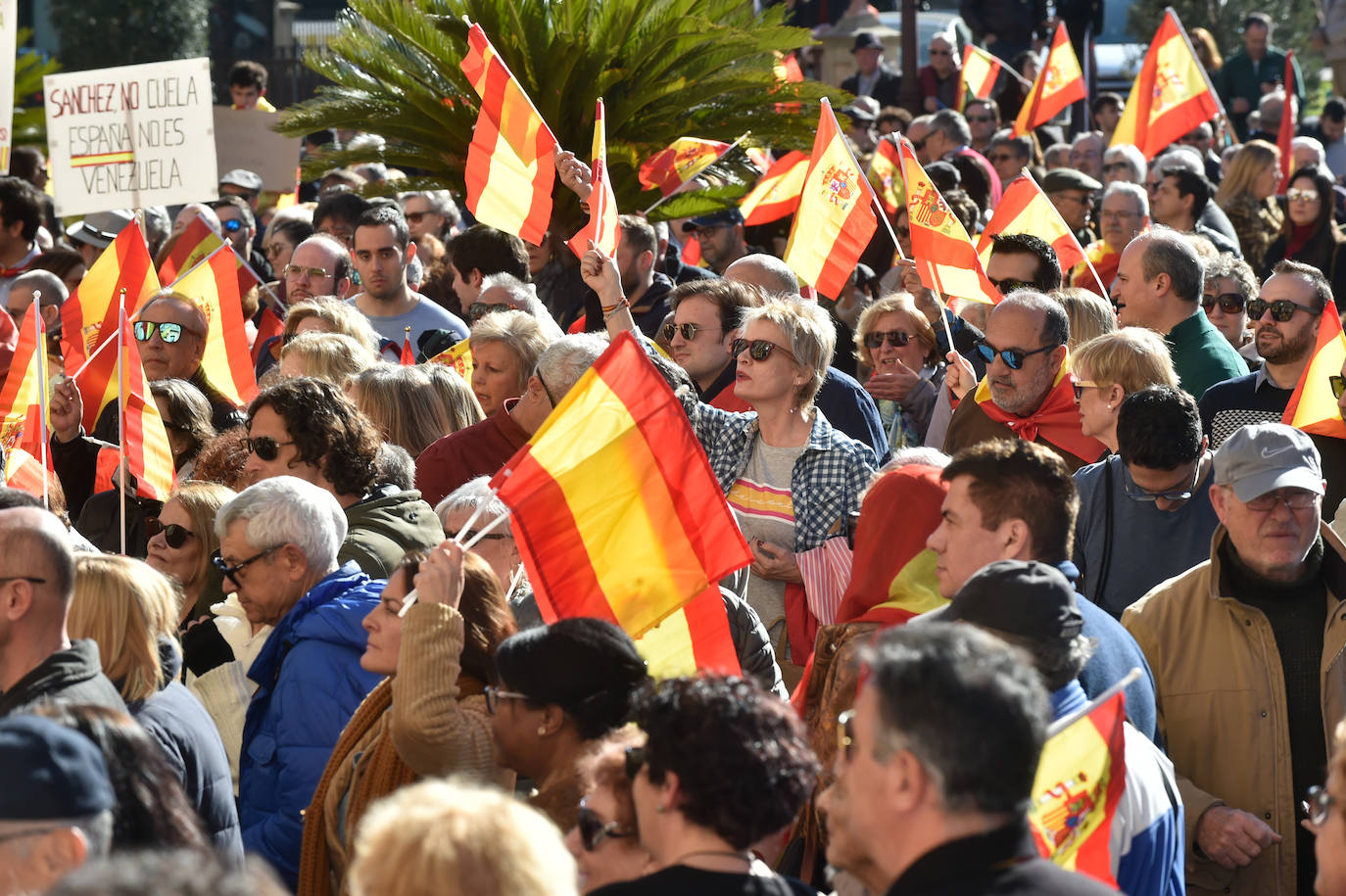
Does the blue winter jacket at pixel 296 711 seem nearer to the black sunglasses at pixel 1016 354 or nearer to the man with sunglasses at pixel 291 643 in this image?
the man with sunglasses at pixel 291 643

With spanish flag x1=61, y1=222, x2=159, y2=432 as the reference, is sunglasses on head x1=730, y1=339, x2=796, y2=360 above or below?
above

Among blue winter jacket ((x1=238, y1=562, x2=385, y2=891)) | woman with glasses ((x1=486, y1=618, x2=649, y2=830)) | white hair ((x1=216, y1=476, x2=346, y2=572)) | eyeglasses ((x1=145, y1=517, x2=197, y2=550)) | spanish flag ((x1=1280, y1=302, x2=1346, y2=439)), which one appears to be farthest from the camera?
spanish flag ((x1=1280, y1=302, x2=1346, y2=439))

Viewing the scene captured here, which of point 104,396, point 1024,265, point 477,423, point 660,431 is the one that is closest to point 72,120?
point 104,396

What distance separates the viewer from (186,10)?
24516 millimetres

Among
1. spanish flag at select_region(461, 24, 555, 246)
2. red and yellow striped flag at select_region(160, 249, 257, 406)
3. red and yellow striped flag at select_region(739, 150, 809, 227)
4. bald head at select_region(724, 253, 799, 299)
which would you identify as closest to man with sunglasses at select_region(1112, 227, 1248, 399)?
bald head at select_region(724, 253, 799, 299)

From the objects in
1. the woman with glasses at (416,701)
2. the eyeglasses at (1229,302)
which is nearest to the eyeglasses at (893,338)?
the eyeglasses at (1229,302)

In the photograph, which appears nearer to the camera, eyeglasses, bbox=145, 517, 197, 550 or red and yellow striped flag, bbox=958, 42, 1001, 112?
eyeglasses, bbox=145, 517, 197, 550

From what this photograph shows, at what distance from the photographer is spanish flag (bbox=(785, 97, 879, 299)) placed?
7.82 meters

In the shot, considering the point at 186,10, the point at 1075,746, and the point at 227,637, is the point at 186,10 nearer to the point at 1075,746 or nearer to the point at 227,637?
the point at 227,637

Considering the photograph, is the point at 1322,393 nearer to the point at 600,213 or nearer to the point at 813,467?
the point at 813,467

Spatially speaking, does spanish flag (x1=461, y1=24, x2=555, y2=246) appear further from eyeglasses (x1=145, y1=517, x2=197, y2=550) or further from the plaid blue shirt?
eyeglasses (x1=145, y1=517, x2=197, y2=550)

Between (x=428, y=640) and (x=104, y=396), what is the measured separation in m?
3.98

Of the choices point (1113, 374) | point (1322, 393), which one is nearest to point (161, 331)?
point (1113, 374)

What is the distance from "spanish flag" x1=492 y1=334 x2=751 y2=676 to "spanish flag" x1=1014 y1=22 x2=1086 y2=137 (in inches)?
383
